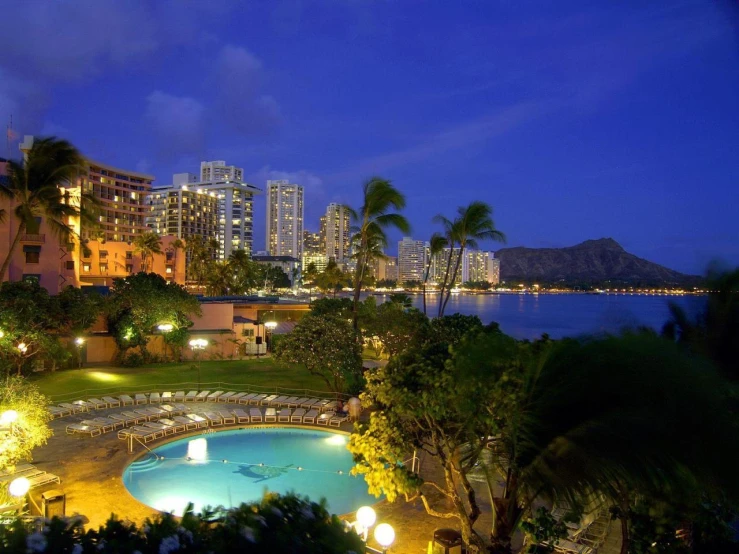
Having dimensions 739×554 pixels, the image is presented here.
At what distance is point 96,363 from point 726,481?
996 inches

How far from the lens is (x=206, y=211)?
13225cm

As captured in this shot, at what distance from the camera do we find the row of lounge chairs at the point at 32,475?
9645mm

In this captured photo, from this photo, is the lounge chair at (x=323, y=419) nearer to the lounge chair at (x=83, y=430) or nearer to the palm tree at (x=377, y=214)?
the palm tree at (x=377, y=214)

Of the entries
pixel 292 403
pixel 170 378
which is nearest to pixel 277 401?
pixel 292 403

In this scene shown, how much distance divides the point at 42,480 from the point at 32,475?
23 centimetres

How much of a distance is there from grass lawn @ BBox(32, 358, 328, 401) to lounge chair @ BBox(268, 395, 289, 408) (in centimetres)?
261

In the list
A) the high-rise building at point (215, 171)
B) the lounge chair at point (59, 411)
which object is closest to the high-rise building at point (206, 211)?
the high-rise building at point (215, 171)

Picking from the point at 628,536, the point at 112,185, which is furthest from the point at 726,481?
the point at 112,185

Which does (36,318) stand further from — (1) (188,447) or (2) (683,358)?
(2) (683,358)

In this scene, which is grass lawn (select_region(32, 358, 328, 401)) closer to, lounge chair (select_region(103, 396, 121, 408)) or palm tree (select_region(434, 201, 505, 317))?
lounge chair (select_region(103, 396, 121, 408))

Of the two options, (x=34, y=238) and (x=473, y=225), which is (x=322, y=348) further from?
(x=34, y=238)

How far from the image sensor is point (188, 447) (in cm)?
1398

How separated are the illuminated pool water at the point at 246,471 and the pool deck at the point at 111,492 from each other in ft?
2.13

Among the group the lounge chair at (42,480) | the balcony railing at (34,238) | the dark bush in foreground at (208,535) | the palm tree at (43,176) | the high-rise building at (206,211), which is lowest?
the lounge chair at (42,480)
